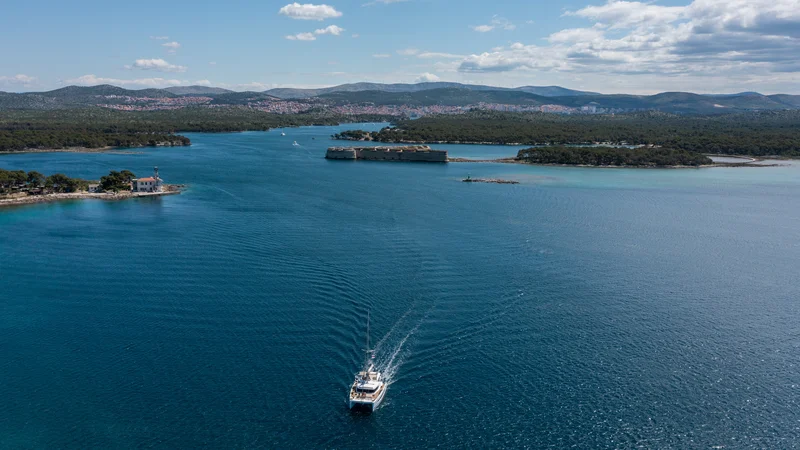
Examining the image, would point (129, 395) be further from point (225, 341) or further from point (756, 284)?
point (756, 284)

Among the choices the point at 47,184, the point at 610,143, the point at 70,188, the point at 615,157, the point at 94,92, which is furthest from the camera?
the point at 94,92

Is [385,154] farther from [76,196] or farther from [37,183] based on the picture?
[37,183]

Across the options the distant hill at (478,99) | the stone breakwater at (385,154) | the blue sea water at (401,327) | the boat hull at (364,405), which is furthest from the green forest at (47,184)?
the distant hill at (478,99)

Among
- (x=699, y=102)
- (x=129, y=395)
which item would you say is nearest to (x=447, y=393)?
(x=129, y=395)

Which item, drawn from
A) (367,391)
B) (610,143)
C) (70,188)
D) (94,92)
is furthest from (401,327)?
(94,92)

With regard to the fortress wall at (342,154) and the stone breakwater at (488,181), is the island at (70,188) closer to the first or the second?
the stone breakwater at (488,181)

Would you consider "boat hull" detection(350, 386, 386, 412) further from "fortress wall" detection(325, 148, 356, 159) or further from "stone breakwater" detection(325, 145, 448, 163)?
"fortress wall" detection(325, 148, 356, 159)

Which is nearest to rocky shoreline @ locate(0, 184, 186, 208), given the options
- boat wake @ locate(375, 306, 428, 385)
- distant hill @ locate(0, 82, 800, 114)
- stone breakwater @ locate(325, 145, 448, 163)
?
stone breakwater @ locate(325, 145, 448, 163)
